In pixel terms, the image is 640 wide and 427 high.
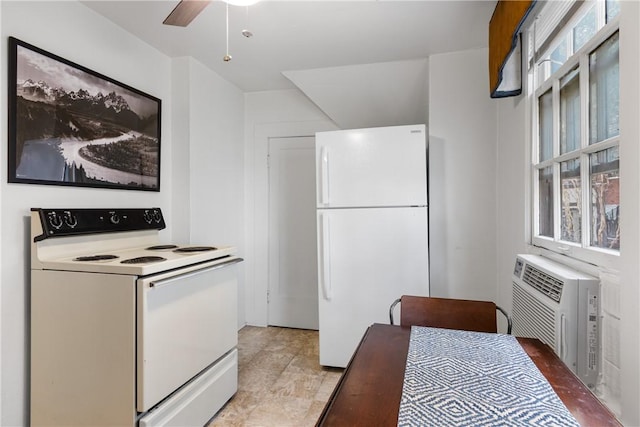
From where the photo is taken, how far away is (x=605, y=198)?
1277 millimetres

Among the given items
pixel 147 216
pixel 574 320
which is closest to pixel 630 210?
pixel 574 320

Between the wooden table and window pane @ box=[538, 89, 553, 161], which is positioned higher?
window pane @ box=[538, 89, 553, 161]

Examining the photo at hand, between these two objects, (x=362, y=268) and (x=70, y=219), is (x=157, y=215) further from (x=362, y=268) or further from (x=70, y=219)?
(x=362, y=268)

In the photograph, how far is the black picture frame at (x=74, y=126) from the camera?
1.63m

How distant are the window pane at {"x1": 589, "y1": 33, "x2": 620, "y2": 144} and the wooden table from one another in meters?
0.84

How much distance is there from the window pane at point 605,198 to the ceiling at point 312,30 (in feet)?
3.99

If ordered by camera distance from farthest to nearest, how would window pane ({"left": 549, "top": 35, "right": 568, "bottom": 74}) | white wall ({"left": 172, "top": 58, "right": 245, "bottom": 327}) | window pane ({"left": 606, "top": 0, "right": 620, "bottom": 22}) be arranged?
white wall ({"left": 172, "top": 58, "right": 245, "bottom": 327}) < window pane ({"left": 549, "top": 35, "right": 568, "bottom": 74}) < window pane ({"left": 606, "top": 0, "right": 620, "bottom": 22})

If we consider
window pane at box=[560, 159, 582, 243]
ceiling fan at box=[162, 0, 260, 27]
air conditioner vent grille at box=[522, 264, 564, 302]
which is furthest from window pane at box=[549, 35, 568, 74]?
ceiling fan at box=[162, 0, 260, 27]

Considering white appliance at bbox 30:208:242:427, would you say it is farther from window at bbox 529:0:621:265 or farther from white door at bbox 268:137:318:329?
window at bbox 529:0:621:265

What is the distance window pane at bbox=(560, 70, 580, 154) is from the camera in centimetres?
148

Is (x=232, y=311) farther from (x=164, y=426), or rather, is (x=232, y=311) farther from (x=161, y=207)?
(x=161, y=207)

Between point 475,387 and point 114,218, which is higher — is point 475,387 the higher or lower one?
the lower one

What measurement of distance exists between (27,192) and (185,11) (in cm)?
119

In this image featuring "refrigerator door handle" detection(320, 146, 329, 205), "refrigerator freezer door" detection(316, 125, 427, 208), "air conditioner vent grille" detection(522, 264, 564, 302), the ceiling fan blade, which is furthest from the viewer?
"refrigerator door handle" detection(320, 146, 329, 205)
